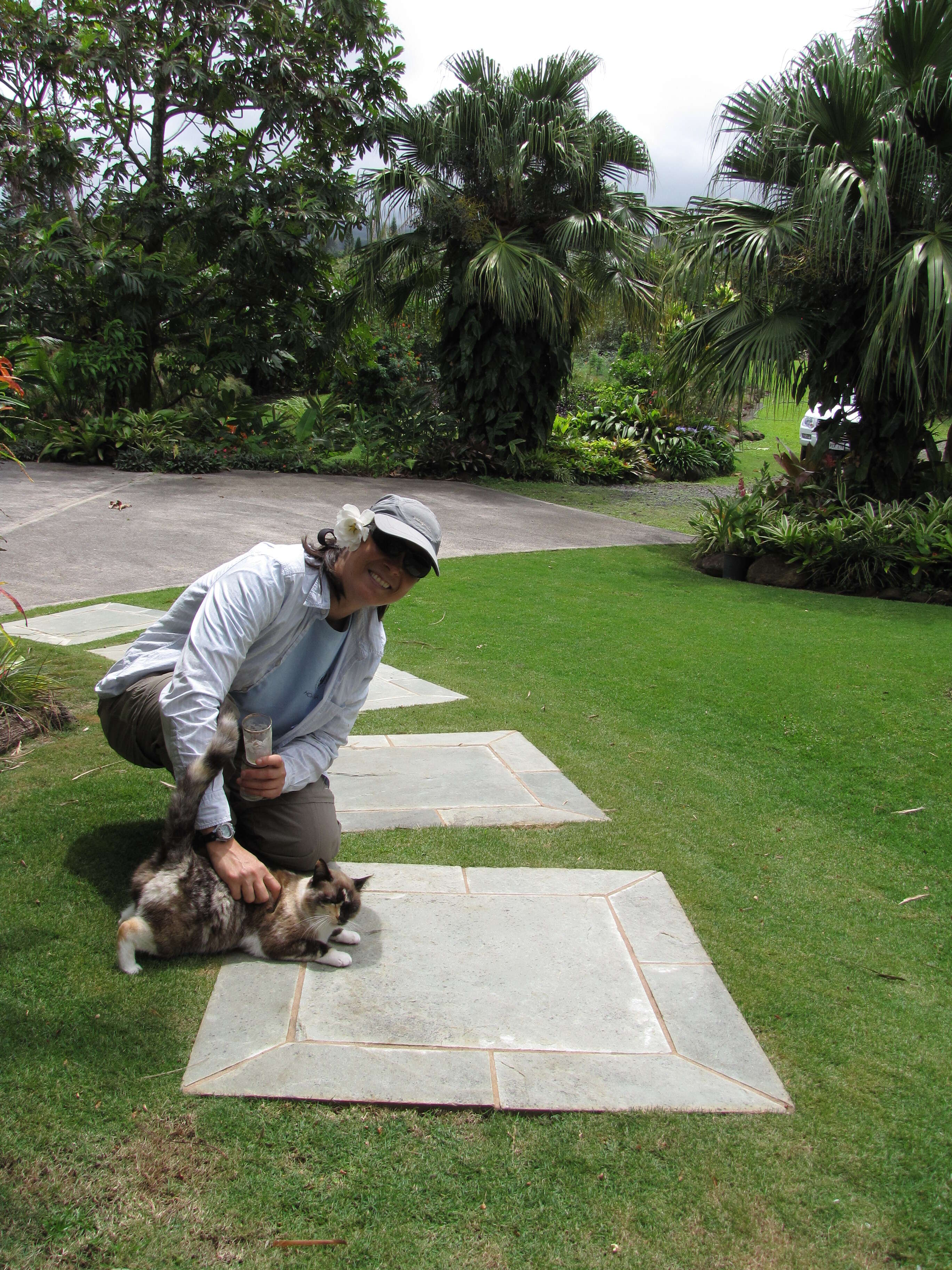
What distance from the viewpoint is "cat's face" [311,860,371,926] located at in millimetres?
2584

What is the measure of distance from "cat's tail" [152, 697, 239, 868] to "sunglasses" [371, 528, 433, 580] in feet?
2.03

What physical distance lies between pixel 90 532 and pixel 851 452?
7.94m

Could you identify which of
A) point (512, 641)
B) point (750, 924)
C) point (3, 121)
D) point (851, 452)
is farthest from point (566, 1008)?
point (3, 121)

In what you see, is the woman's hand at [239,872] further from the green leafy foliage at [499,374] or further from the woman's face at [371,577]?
the green leafy foliage at [499,374]

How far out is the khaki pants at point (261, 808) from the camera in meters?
2.85

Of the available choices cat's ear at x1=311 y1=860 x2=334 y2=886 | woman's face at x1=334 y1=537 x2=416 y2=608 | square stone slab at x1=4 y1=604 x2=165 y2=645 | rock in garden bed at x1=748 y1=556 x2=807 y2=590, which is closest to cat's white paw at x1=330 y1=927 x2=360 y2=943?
cat's ear at x1=311 y1=860 x2=334 y2=886

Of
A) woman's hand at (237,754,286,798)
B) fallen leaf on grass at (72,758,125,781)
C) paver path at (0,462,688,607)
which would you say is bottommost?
paver path at (0,462,688,607)

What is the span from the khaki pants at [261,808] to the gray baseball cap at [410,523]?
868 mm

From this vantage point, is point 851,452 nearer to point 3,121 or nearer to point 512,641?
point 512,641

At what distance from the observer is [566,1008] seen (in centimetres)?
240

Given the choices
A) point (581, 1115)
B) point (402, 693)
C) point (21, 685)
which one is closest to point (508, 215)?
point (402, 693)

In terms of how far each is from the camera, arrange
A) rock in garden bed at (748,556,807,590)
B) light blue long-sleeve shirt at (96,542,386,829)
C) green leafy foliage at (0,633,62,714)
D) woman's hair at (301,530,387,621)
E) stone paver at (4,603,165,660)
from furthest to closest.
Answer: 1. rock in garden bed at (748,556,807,590)
2. stone paver at (4,603,165,660)
3. green leafy foliage at (0,633,62,714)
4. woman's hair at (301,530,387,621)
5. light blue long-sleeve shirt at (96,542,386,829)

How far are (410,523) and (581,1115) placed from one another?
1.53m

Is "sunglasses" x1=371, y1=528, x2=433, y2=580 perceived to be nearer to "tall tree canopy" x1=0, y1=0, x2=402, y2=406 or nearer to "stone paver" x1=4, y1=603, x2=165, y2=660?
"stone paver" x1=4, y1=603, x2=165, y2=660
